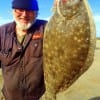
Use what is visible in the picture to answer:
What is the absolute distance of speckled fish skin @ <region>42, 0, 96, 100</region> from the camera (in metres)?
3.54

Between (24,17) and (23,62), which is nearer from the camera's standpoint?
(24,17)

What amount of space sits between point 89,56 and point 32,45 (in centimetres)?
210

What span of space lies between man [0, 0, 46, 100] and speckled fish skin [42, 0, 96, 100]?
167 cm

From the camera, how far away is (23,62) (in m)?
5.66

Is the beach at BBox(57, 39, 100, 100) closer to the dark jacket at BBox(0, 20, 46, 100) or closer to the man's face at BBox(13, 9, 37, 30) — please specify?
the dark jacket at BBox(0, 20, 46, 100)

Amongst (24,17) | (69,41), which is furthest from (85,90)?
(69,41)

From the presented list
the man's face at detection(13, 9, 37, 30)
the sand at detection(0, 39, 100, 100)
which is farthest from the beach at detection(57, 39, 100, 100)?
the man's face at detection(13, 9, 37, 30)

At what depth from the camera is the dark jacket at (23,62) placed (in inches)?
220

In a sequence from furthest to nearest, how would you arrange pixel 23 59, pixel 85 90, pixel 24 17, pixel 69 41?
1. pixel 85 90
2. pixel 23 59
3. pixel 24 17
4. pixel 69 41

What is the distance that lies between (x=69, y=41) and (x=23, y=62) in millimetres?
2122

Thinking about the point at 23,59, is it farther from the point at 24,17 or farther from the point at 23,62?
the point at 24,17

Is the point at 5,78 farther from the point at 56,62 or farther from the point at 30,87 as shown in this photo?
the point at 56,62

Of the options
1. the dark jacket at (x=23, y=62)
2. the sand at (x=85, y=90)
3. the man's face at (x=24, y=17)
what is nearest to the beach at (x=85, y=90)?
the sand at (x=85, y=90)

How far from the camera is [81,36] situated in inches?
141
